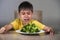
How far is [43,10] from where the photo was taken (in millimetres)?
2164

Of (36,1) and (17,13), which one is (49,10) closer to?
(36,1)

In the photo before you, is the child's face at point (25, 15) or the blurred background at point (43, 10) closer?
the child's face at point (25, 15)

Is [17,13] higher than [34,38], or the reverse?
[17,13]

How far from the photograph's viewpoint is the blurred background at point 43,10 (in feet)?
7.03

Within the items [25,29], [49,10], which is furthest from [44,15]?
[25,29]

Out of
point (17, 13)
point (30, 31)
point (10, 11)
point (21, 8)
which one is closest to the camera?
point (30, 31)

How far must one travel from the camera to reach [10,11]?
2.14m

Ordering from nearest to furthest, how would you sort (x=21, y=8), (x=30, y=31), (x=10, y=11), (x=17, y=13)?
(x=30, y=31), (x=21, y=8), (x=17, y=13), (x=10, y=11)

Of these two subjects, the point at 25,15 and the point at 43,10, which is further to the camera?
the point at 43,10

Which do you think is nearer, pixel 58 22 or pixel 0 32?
pixel 0 32

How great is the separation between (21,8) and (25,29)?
44 centimetres

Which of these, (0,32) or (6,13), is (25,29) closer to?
(0,32)

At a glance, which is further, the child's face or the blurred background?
the blurred background

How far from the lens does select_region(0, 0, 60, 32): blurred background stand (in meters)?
2.14
